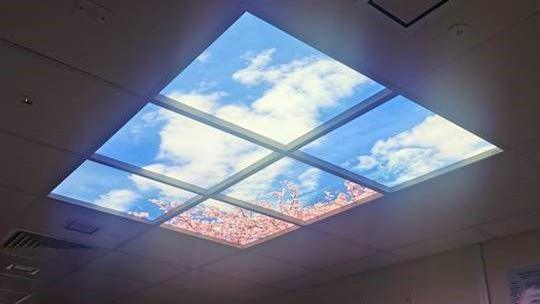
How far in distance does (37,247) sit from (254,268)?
1659 millimetres

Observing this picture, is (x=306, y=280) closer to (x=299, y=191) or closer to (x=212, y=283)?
(x=212, y=283)

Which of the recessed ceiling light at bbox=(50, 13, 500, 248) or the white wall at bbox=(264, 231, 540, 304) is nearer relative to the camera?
the recessed ceiling light at bbox=(50, 13, 500, 248)

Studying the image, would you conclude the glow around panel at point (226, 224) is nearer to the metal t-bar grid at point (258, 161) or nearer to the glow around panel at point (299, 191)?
the metal t-bar grid at point (258, 161)

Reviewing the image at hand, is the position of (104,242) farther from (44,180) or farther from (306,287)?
(306,287)

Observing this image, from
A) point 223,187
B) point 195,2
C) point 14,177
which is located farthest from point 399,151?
point 14,177

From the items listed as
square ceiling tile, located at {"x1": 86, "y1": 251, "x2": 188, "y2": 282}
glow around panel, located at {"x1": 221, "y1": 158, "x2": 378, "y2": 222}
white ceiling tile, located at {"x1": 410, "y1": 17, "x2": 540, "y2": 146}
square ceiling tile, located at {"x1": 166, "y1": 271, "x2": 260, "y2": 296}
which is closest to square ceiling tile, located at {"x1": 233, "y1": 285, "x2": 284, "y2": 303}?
square ceiling tile, located at {"x1": 166, "y1": 271, "x2": 260, "y2": 296}

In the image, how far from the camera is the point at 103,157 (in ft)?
8.84

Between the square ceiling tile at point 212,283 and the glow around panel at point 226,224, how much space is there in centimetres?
90

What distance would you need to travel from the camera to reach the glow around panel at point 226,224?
3334mm

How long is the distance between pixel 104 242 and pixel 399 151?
2307mm

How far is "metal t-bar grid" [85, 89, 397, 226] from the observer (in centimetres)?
225

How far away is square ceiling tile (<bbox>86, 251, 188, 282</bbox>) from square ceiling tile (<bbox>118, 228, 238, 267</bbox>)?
13 cm

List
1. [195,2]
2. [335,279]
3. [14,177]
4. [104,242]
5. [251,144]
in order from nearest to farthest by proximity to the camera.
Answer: [195,2] < [251,144] < [14,177] < [104,242] < [335,279]

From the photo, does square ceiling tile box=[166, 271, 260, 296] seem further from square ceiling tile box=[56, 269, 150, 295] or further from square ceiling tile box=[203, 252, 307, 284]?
square ceiling tile box=[56, 269, 150, 295]
